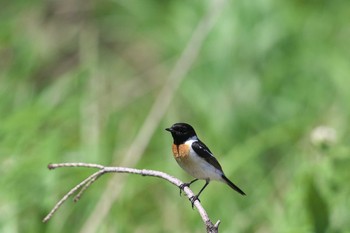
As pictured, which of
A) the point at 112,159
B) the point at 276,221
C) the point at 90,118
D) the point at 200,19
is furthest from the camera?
the point at 200,19

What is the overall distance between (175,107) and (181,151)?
2799 mm

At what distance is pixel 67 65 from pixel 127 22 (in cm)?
61

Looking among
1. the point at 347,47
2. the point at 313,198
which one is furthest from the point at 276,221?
the point at 347,47

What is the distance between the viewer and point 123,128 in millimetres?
6246

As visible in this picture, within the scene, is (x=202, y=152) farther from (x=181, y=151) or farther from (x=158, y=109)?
(x=158, y=109)

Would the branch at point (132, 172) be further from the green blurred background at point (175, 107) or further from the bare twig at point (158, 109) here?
the bare twig at point (158, 109)

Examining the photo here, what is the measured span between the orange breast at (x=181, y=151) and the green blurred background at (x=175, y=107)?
1.07m

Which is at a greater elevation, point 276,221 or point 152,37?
point 152,37

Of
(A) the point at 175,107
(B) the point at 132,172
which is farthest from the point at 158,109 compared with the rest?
(B) the point at 132,172

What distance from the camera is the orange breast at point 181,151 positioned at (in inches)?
137

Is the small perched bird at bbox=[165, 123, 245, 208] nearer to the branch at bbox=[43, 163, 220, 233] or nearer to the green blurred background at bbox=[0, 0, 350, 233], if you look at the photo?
the branch at bbox=[43, 163, 220, 233]

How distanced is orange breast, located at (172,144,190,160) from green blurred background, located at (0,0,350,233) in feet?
3.50

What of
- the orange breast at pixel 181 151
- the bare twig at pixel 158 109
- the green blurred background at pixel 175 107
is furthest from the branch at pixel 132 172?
the bare twig at pixel 158 109

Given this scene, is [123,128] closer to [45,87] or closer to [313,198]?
[45,87]
